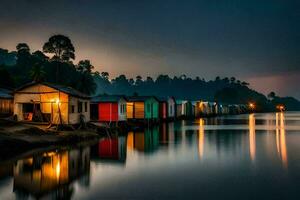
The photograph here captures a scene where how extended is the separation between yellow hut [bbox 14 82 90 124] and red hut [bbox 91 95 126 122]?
9.49 metres

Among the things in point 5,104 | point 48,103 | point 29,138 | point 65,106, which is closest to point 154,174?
point 29,138

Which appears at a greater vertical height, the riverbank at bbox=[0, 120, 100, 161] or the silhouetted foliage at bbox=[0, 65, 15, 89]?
the silhouetted foliage at bbox=[0, 65, 15, 89]

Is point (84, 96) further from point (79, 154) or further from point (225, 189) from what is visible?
point (225, 189)

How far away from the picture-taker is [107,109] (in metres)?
50.8

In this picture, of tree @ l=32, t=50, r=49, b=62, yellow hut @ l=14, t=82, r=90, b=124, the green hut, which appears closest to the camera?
yellow hut @ l=14, t=82, r=90, b=124

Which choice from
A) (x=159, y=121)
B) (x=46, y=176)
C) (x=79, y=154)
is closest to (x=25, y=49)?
(x=159, y=121)

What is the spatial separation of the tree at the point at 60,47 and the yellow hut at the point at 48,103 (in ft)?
185

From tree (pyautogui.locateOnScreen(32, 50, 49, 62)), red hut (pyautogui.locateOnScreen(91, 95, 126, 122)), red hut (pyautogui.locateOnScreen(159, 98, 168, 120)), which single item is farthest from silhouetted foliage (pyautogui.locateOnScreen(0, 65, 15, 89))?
tree (pyautogui.locateOnScreen(32, 50, 49, 62))

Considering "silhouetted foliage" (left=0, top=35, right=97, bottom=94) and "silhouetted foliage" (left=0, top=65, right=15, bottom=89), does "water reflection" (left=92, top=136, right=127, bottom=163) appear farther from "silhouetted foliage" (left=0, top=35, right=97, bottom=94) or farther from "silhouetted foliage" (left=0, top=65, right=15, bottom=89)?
"silhouetted foliage" (left=0, top=35, right=97, bottom=94)

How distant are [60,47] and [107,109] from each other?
171 feet

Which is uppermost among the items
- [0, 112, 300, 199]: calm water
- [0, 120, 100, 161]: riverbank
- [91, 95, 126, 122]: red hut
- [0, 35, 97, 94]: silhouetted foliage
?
[0, 35, 97, 94]: silhouetted foliage

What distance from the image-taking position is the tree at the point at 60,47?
3696 inches

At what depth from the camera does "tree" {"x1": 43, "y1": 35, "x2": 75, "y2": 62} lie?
93.9 m

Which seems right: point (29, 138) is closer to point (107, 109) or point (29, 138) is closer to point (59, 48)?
point (107, 109)
